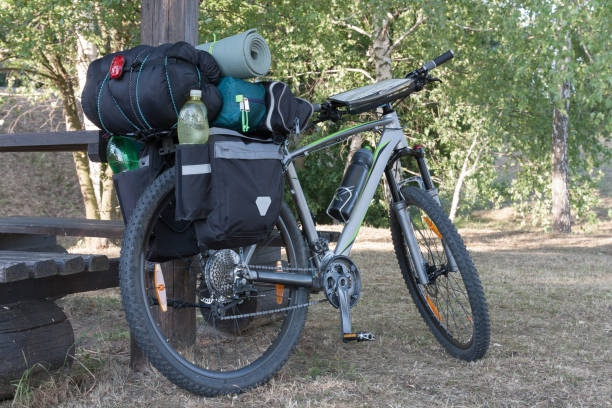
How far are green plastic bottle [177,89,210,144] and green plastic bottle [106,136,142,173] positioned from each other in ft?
1.72

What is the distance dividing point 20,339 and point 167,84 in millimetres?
1142

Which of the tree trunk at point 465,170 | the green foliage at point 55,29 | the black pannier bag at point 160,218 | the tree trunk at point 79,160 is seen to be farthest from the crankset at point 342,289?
the tree trunk at point 465,170

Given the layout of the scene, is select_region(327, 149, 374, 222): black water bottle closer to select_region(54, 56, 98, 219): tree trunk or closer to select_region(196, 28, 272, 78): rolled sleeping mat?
select_region(196, 28, 272, 78): rolled sleeping mat

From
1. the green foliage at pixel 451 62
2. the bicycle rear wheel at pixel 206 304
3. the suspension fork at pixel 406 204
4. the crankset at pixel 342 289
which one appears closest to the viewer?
the bicycle rear wheel at pixel 206 304

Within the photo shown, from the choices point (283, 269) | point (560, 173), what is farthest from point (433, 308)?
point (560, 173)

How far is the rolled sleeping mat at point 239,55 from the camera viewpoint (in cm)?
245

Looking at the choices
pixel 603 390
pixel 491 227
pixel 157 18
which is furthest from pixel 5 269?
pixel 491 227

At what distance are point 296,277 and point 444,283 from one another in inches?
32.7

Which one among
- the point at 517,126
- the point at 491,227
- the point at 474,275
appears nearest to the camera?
the point at 474,275

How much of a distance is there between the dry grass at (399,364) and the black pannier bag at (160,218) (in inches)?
22.4

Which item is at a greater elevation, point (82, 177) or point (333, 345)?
point (82, 177)

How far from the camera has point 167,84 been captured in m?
2.28

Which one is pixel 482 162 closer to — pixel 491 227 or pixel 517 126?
pixel 517 126

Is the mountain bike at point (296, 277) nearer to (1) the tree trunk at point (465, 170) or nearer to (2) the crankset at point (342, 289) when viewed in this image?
(2) the crankset at point (342, 289)
